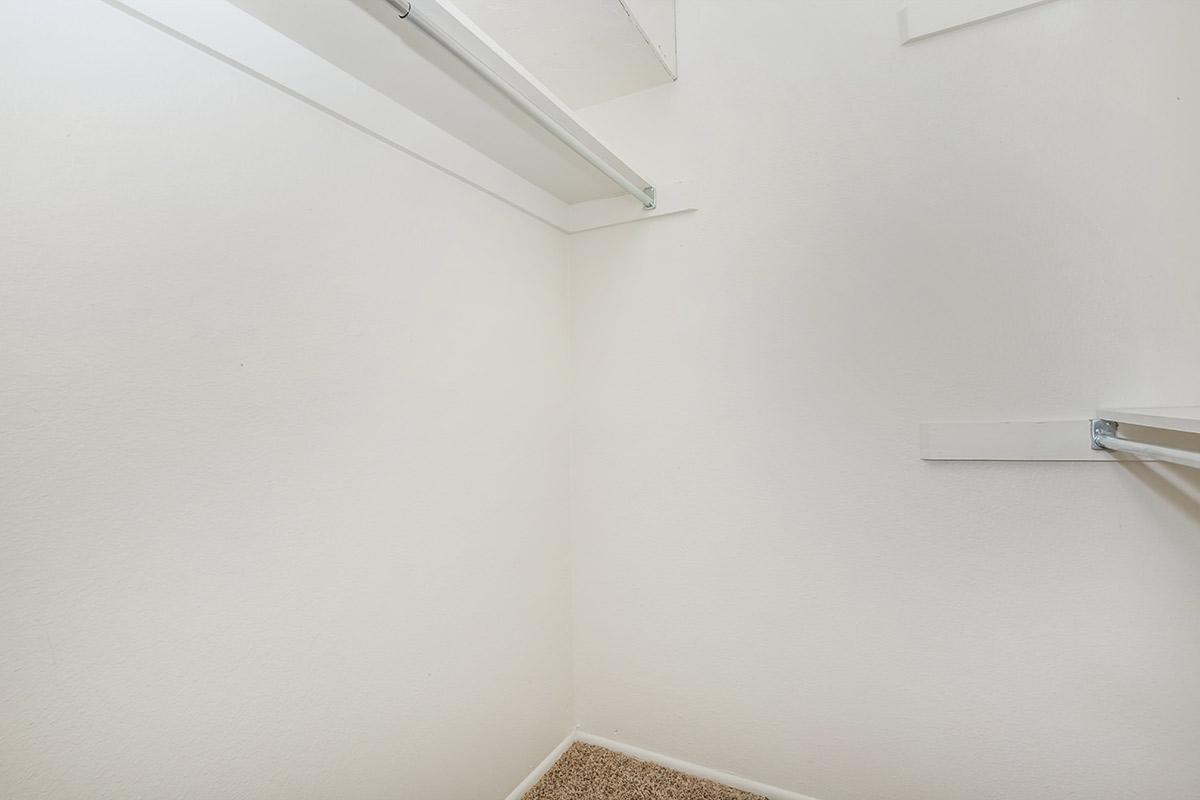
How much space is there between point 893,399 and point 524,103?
138cm

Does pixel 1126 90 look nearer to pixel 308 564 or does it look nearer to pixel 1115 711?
pixel 1115 711

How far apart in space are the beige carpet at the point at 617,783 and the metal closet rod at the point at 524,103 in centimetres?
207

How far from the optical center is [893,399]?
163cm

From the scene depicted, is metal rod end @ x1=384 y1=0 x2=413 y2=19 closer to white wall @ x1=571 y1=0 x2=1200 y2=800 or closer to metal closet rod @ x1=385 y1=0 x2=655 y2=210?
metal closet rod @ x1=385 y1=0 x2=655 y2=210

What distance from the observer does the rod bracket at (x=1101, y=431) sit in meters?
1.39

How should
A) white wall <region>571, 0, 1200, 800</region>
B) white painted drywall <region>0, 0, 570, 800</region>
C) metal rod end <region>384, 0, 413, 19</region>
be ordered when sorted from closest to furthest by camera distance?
white painted drywall <region>0, 0, 570, 800</region>, metal rod end <region>384, 0, 413, 19</region>, white wall <region>571, 0, 1200, 800</region>

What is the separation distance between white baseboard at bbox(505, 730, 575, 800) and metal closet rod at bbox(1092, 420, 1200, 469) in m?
2.00

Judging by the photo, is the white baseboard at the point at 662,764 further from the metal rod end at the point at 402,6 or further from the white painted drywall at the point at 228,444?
the metal rod end at the point at 402,6

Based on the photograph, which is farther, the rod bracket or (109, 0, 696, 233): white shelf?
the rod bracket

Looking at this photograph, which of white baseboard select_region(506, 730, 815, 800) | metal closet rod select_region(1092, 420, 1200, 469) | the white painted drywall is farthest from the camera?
white baseboard select_region(506, 730, 815, 800)

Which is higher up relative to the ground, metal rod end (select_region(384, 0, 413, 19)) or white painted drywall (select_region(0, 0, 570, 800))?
metal rod end (select_region(384, 0, 413, 19))

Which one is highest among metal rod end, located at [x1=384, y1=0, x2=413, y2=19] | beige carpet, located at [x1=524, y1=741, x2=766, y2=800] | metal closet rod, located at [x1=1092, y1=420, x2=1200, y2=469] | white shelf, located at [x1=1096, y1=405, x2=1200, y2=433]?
metal rod end, located at [x1=384, y1=0, x2=413, y2=19]

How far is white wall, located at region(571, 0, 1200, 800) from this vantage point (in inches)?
54.4

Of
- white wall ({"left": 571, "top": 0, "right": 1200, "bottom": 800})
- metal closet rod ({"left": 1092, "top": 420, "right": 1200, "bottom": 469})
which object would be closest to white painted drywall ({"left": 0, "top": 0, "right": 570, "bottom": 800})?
white wall ({"left": 571, "top": 0, "right": 1200, "bottom": 800})
